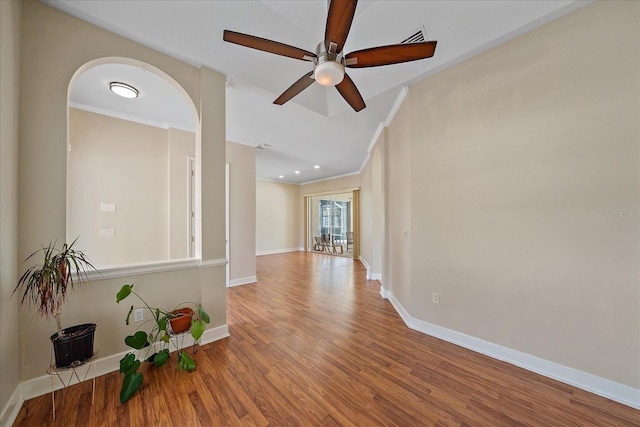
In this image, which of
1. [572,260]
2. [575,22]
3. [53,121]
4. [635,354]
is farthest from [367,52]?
[635,354]

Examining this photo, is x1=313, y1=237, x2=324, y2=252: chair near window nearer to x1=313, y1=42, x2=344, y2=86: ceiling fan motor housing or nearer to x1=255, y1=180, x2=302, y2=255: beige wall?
x1=255, y1=180, x2=302, y2=255: beige wall

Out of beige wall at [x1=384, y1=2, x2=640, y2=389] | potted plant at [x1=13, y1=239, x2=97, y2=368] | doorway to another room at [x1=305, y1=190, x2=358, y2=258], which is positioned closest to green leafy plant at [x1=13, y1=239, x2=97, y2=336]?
potted plant at [x1=13, y1=239, x2=97, y2=368]

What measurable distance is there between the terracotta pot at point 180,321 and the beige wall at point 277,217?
6.06 meters

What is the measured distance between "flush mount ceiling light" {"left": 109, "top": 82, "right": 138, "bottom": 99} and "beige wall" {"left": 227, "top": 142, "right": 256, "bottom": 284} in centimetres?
165

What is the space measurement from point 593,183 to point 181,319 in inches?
136

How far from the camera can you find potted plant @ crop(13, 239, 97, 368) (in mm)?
1418

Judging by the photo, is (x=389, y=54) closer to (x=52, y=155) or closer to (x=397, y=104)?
(x=397, y=104)

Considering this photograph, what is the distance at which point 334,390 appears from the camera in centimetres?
170

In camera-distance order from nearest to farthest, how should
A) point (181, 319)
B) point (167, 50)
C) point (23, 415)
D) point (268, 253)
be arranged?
point (23, 415), point (181, 319), point (167, 50), point (268, 253)

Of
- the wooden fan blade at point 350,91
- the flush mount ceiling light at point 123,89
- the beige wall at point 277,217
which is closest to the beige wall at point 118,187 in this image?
the flush mount ceiling light at point 123,89

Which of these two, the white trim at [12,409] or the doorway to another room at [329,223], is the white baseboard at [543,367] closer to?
the white trim at [12,409]

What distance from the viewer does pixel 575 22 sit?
1.77 m

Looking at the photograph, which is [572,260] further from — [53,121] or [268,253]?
[268,253]

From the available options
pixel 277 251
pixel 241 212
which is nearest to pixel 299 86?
pixel 241 212
